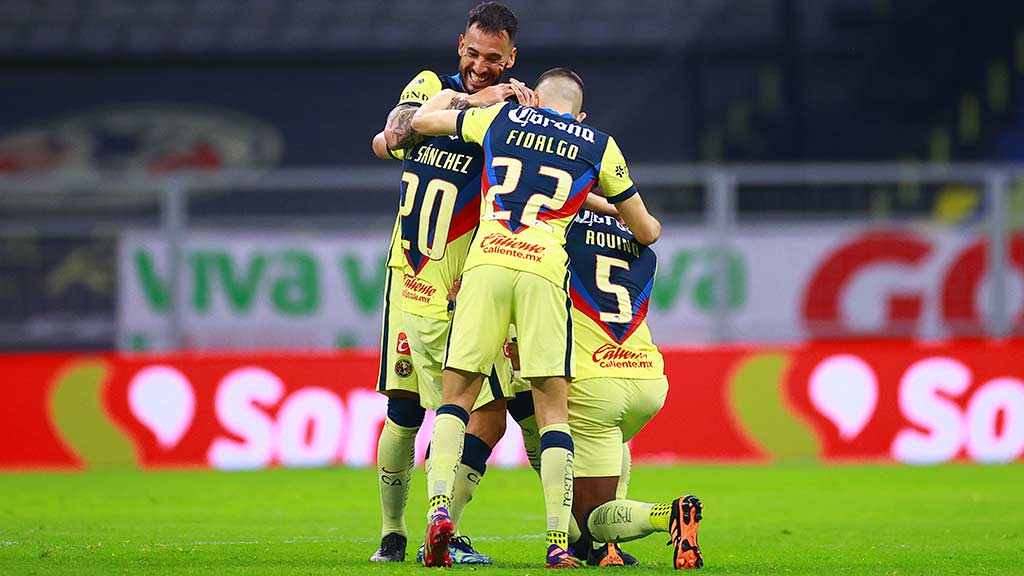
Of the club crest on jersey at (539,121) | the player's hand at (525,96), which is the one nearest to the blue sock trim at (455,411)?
the club crest on jersey at (539,121)

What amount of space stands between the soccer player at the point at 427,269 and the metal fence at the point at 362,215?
623cm

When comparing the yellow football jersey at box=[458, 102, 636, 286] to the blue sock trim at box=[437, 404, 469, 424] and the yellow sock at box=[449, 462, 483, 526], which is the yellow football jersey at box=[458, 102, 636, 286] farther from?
the yellow sock at box=[449, 462, 483, 526]

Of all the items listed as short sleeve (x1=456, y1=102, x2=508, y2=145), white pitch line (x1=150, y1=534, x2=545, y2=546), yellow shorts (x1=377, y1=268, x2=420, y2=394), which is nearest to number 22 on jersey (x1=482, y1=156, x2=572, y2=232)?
short sleeve (x1=456, y1=102, x2=508, y2=145)

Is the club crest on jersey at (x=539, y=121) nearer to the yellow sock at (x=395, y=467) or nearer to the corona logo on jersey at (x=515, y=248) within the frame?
the corona logo on jersey at (x=515, y=248)

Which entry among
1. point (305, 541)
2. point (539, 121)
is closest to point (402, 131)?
point (539, 121)

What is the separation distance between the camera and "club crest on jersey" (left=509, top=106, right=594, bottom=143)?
6199 mm

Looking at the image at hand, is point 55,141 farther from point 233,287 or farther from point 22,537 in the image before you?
point 22,537

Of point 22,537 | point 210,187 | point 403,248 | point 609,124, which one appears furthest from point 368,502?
point 609,124

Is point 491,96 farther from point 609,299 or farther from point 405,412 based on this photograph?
point 405,412

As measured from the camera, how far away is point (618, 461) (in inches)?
255

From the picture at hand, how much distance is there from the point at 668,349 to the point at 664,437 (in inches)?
26.4

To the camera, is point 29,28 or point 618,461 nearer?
point 618,461

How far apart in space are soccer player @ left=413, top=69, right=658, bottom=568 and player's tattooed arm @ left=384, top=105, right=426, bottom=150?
0.76ft

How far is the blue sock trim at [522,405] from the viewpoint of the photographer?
269 inches
